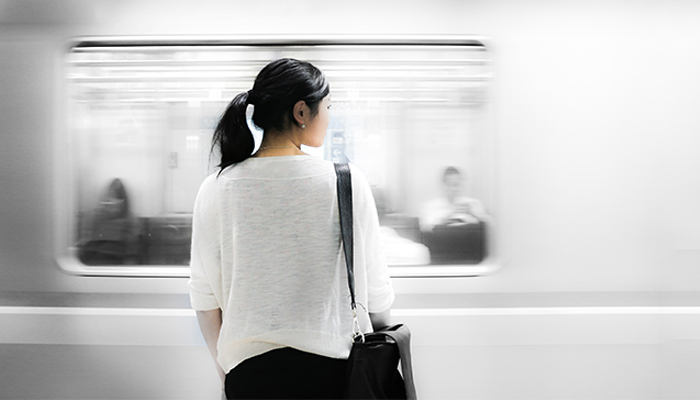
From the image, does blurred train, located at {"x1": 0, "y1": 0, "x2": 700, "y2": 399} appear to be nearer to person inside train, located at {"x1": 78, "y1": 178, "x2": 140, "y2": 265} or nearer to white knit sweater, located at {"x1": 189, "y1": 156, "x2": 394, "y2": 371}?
person inside train, located at {"x1": 78, "y1": 178, "x2": 140, "y2": 265}

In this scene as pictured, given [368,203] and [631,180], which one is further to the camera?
[631,180]

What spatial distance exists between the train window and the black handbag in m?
0.78

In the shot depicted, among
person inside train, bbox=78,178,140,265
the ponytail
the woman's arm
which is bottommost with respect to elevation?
the woman's arm

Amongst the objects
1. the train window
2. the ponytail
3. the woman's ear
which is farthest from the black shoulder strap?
the train window

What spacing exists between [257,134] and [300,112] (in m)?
0.90

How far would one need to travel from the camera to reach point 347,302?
53.7 inches

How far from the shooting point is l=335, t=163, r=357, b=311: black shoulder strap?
129cm

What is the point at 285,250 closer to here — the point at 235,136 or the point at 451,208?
the point at 235,136

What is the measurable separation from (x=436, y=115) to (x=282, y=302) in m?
1.20

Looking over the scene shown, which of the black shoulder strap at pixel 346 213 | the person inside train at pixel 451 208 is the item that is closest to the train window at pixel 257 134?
the person inside train at pixel 451 208

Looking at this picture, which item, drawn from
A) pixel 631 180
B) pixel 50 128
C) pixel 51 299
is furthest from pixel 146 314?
pixel 631 180

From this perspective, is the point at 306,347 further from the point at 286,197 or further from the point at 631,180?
the point at 631,180

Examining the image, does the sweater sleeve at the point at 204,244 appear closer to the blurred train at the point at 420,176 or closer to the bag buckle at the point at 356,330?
the bag buckle at the point at 356,330

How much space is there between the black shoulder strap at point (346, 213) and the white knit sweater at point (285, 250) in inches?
0.7
